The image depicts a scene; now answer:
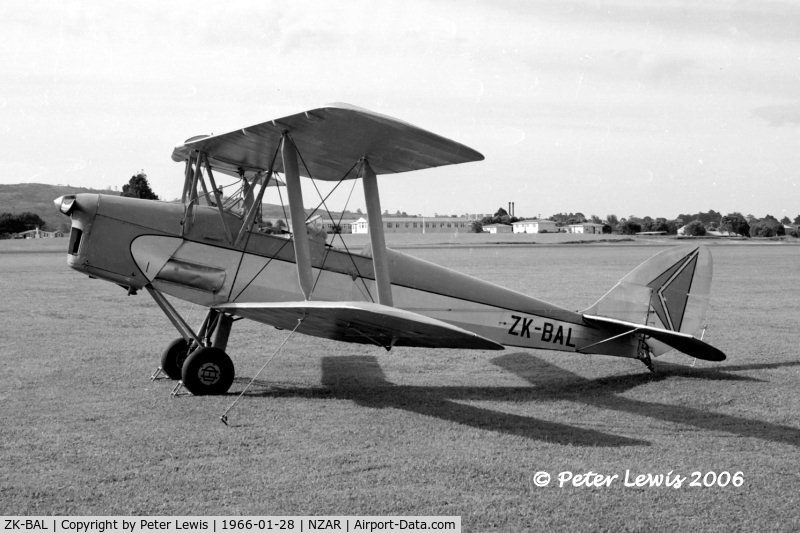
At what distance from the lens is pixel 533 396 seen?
7.48 meters

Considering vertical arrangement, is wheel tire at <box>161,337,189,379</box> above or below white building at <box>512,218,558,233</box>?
below

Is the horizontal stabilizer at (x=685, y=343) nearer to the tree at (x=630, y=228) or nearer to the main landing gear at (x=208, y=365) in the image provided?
the main landing gear at (x=208, y=365)

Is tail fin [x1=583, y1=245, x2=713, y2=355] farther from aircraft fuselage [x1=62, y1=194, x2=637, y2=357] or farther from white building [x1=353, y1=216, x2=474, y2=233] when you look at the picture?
white building [x1=353, y1=216, x2=474, y2=233]

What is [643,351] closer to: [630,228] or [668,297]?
[668,297]

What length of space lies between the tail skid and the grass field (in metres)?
0.59

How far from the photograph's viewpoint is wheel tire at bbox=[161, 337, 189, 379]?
8.12 m

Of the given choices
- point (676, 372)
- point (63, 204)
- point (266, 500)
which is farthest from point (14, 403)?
point (676, 372)

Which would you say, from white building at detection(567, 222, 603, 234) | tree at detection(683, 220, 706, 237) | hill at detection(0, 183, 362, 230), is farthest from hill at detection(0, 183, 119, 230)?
tree at detection(683, 220, 706, 237)

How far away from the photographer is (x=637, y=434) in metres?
5.93

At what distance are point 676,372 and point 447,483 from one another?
4847 mm

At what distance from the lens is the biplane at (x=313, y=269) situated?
6691mm

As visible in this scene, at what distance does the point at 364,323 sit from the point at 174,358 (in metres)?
3.05
